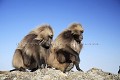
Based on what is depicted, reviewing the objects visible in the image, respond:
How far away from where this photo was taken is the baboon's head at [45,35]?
14680mm

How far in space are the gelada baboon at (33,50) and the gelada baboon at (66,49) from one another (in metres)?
0.66

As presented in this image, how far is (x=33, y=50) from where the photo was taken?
1473 centimetres

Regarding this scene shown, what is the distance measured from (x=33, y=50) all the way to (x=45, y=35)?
99cm

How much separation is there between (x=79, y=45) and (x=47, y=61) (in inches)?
Answer: 76.8

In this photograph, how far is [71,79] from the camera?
11.5 m

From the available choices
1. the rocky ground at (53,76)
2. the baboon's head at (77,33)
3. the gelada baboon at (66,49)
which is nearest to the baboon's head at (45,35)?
the gelada baboon at (66,49)

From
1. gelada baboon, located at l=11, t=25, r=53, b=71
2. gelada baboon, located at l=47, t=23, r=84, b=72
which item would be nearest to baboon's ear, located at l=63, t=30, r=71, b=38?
gelada baboon, located at l=47, t=23, r=84, b=72

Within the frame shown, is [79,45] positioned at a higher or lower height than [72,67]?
higher

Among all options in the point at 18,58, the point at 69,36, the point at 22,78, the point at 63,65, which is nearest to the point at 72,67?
the point at 63,65

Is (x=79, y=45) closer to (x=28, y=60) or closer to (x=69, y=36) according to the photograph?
(x=69, y=36)

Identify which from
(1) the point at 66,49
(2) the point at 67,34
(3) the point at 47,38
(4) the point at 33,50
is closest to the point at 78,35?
(2) the point at 67,34

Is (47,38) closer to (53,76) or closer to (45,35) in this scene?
(45,35)

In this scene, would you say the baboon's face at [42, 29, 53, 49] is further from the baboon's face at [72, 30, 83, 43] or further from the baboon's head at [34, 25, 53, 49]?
the baboon's face at [72, 30, 83, 43]

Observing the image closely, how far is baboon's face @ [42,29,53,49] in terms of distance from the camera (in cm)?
1466
